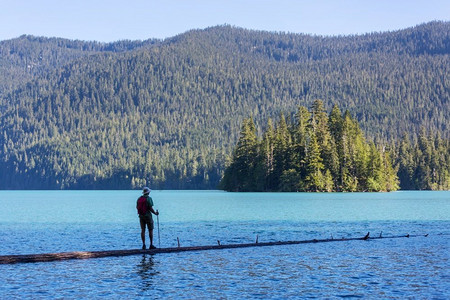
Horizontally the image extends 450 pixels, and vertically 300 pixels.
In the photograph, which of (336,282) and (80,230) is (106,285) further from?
(80,230)

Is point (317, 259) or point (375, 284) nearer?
point (375, 284)

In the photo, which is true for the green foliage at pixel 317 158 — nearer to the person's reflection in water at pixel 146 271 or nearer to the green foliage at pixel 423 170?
the green foliage at pixel 423 170

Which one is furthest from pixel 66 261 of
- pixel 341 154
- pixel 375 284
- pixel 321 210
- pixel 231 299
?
pixel 341 154

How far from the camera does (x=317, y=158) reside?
13325cm

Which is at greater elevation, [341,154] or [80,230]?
[341,154]

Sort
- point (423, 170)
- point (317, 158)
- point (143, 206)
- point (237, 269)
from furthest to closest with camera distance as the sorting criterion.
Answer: point (423, 170) → point (317, 158) → point (143, 206) → point (237, 269)

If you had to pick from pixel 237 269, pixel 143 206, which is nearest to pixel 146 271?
pixel 237 269

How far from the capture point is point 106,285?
24.9 meters

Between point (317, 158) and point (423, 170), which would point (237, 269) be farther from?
point (423, 170)

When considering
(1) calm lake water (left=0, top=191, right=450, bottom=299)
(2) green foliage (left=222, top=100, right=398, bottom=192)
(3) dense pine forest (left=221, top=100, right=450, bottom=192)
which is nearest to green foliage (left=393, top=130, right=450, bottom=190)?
(3) dense pine forest (left=221, top=100, right=450, bottom=192)

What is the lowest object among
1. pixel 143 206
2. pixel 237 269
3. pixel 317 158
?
pixel 237 269

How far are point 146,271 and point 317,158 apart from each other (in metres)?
108

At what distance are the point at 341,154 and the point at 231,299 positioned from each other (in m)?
118

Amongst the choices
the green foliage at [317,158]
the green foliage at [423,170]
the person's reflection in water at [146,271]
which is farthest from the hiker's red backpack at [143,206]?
the green foliage at [423,170]
